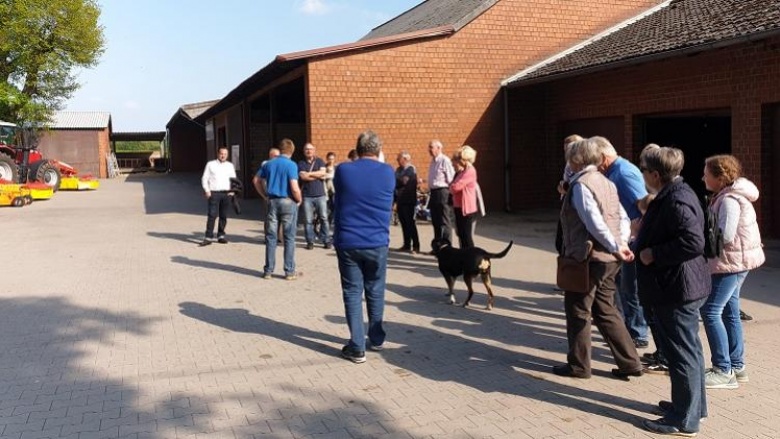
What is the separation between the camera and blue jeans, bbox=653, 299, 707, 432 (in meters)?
3.75

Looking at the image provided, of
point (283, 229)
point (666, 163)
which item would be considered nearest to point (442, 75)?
point (283, 229)

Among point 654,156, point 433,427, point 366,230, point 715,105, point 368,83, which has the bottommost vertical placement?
point 433,427

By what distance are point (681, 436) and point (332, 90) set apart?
11571 millimetres

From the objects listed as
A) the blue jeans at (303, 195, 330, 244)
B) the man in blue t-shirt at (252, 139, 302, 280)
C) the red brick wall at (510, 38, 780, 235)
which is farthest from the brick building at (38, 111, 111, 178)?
the man in blue t-shirt at (252, 139, 302, 280)

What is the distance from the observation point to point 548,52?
16.5 m

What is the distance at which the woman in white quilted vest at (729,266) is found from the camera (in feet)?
14.6

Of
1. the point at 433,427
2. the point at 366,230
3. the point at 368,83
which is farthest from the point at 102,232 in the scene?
the point at 433,427

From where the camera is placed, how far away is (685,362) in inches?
148

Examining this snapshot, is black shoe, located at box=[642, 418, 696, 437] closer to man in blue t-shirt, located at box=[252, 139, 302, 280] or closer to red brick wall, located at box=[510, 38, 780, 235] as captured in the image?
man in blue t-shirt, located at box=[252, 139, 302, 280]

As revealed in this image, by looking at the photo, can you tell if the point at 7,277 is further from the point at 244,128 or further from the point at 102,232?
the point at 244,128

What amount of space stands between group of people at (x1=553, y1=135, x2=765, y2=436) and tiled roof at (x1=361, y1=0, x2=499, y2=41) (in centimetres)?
1134

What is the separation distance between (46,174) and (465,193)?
2084 cm

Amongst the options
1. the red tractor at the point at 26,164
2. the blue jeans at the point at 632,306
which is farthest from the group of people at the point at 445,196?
the red tractor at the point at 26,164

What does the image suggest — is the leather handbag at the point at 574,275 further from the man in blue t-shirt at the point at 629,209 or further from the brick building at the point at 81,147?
the brick building at the point at 81,147
